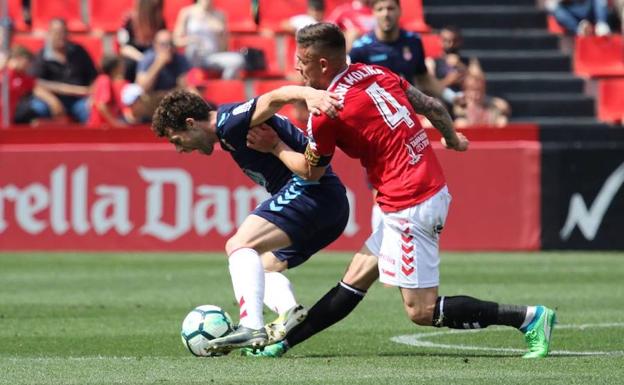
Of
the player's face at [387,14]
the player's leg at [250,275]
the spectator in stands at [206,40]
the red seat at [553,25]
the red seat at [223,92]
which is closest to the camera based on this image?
the player's leg at [250,275]

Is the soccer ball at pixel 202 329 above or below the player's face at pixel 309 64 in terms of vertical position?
below

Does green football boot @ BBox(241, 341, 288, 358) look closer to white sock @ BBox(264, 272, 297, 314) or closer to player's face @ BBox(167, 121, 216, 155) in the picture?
white sock @ BBox(264, 272, 297, 314)

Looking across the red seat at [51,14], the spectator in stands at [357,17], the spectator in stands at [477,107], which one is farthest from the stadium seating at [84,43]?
the spectator in stands at [477,107]

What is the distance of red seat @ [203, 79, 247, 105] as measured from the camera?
19781mm

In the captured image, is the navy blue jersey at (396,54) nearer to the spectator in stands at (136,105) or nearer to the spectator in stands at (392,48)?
the spectator in stands at (392,48)

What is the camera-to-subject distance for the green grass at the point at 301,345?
7559 millimetres

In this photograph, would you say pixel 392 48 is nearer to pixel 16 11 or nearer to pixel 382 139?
pixel 382 139

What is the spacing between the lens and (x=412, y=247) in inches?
316

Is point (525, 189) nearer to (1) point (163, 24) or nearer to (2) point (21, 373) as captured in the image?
(1) point (163, 24)

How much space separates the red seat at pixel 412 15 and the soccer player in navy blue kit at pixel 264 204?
43.1 ft

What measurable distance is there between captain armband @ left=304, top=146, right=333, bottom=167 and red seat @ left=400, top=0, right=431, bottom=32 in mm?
13832

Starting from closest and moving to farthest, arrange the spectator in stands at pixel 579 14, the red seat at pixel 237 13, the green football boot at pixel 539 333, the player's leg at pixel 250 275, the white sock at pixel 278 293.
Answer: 1. the player's leg at pixel 250 275
2. the green football boot at pixel 539 333
3. the white sock at pixel 278 293
4. the red seat at pixel 237 13
5. the spectator in stands at pixel 579 14

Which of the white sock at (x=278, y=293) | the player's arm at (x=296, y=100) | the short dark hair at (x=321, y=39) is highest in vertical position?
the short dark hair at (x=321, y=39)

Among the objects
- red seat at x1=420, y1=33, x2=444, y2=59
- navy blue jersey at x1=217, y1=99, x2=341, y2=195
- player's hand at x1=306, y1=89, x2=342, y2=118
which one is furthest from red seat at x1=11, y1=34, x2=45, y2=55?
player's hand at x1=306, y1=89, x2=342, y2=118
